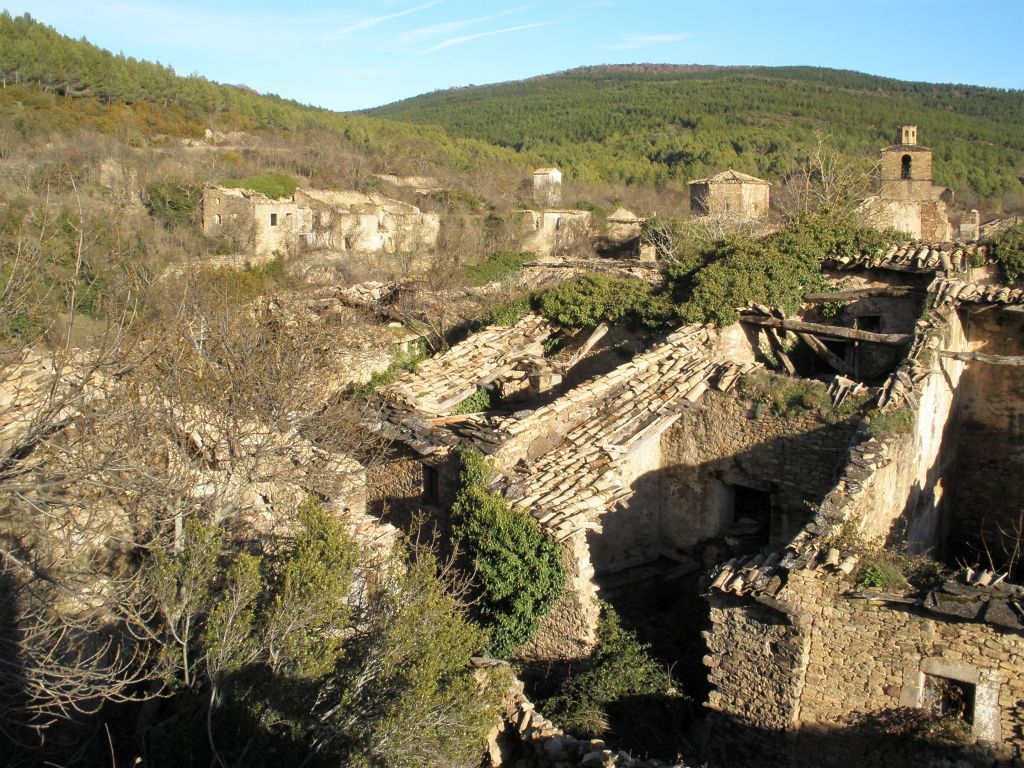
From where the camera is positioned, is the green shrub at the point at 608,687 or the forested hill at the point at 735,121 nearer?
the green shrub at the point at 608,687

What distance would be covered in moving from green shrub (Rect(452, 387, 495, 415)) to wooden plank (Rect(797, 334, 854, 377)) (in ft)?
17.0

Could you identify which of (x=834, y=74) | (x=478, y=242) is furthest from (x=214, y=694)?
(x=834, y=74)

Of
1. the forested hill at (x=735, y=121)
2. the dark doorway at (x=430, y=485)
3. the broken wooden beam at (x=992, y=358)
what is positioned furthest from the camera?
the forested hill at (x=735, y=121)

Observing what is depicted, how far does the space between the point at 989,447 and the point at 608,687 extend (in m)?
6.55

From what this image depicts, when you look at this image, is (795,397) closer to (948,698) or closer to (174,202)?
(948,698)

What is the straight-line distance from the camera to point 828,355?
12586mm

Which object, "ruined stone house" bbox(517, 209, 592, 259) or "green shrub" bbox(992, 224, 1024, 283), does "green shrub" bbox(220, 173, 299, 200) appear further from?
"green shrub" bbox(992, 224, 1024, 283)

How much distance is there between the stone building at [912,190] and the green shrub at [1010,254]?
14.6 meters

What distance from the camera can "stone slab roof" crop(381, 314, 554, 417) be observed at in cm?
1298

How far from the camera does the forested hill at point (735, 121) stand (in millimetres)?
71125

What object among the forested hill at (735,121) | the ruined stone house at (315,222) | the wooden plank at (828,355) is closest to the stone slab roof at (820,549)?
the wooden plank at (828,355)

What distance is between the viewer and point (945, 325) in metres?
10.9

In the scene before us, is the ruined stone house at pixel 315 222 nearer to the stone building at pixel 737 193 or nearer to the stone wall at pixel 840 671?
the stone building at pixel 737 193

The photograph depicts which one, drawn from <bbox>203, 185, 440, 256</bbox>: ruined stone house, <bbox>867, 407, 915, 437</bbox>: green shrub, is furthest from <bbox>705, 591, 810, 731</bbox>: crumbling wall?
<bbox>203, 185, 440, 256</bbox>: ruined stone house
